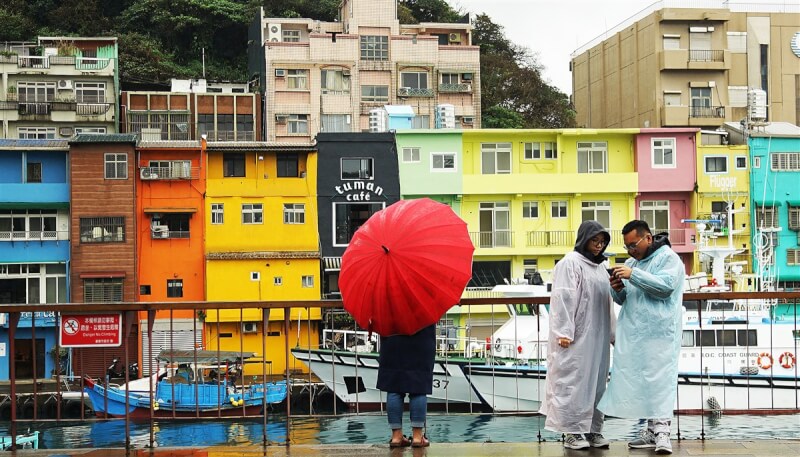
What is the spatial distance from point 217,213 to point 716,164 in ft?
57.5

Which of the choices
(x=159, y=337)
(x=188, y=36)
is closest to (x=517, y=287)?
(x=159, y=337)

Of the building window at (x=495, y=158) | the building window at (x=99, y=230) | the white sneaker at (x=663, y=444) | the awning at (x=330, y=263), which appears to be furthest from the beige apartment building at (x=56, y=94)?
the white sneaker at (x=663, y=444)

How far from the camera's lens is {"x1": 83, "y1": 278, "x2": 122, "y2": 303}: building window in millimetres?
36750

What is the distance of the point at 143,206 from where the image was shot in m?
37.8

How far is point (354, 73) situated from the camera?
45.1 m

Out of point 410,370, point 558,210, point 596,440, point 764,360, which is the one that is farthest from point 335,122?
point 596,440

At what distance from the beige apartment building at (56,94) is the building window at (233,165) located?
6.17 metres

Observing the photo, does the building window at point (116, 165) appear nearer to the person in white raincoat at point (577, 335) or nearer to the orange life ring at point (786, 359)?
the orange life ring at point (786, 359)

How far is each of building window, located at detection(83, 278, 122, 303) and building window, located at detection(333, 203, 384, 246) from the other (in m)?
7.10

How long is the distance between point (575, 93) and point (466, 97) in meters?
13.1

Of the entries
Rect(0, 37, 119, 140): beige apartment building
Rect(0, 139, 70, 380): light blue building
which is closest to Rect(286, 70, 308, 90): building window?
Rect(0, 37, 119, 140): beige apartment building

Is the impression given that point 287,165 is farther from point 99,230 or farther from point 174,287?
point 99,230

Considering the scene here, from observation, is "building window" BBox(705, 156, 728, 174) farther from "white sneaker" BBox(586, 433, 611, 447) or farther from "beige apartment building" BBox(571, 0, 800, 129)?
"white sneaker" BBox(586, 433, 611, 447)

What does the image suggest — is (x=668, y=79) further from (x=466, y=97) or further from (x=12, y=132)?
(x=12, y=132)
